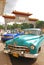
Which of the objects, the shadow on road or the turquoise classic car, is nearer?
the turquoise classic car

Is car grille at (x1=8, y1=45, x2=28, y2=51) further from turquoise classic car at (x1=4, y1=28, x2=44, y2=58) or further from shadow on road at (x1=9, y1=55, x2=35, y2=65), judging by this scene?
shadow on road at (x1=9, y1=55, x2=35, y2=65)

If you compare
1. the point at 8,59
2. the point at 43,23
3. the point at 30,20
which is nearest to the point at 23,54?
the point at 8,59

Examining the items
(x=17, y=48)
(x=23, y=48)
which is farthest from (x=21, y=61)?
(x=23, y=48)

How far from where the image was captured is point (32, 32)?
11.6 m

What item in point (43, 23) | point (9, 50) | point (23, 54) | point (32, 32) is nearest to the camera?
point (23, 54)

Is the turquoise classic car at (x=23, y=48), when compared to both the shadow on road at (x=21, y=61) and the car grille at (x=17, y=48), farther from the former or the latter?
the shadow on road at (x=21, y=61)

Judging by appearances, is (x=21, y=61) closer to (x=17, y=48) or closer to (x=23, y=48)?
(x=17, y=48)

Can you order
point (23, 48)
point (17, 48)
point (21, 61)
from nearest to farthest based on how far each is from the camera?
point (23, 48)
point (17, 48)
point (21, 61)

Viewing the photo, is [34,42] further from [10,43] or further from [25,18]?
[25,18]

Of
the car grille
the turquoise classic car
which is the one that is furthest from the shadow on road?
the car grille

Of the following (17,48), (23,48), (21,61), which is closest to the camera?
(23,48)

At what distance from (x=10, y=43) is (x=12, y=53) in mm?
568

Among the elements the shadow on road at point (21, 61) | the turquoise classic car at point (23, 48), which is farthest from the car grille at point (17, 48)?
the shadow on road at point (21, 61)

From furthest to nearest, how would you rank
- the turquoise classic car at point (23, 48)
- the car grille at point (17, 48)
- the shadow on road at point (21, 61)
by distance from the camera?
the shadow on road at point (21, 61) → the car grille at point (17, 48) → the turquoise classic car at point (23, 48)
